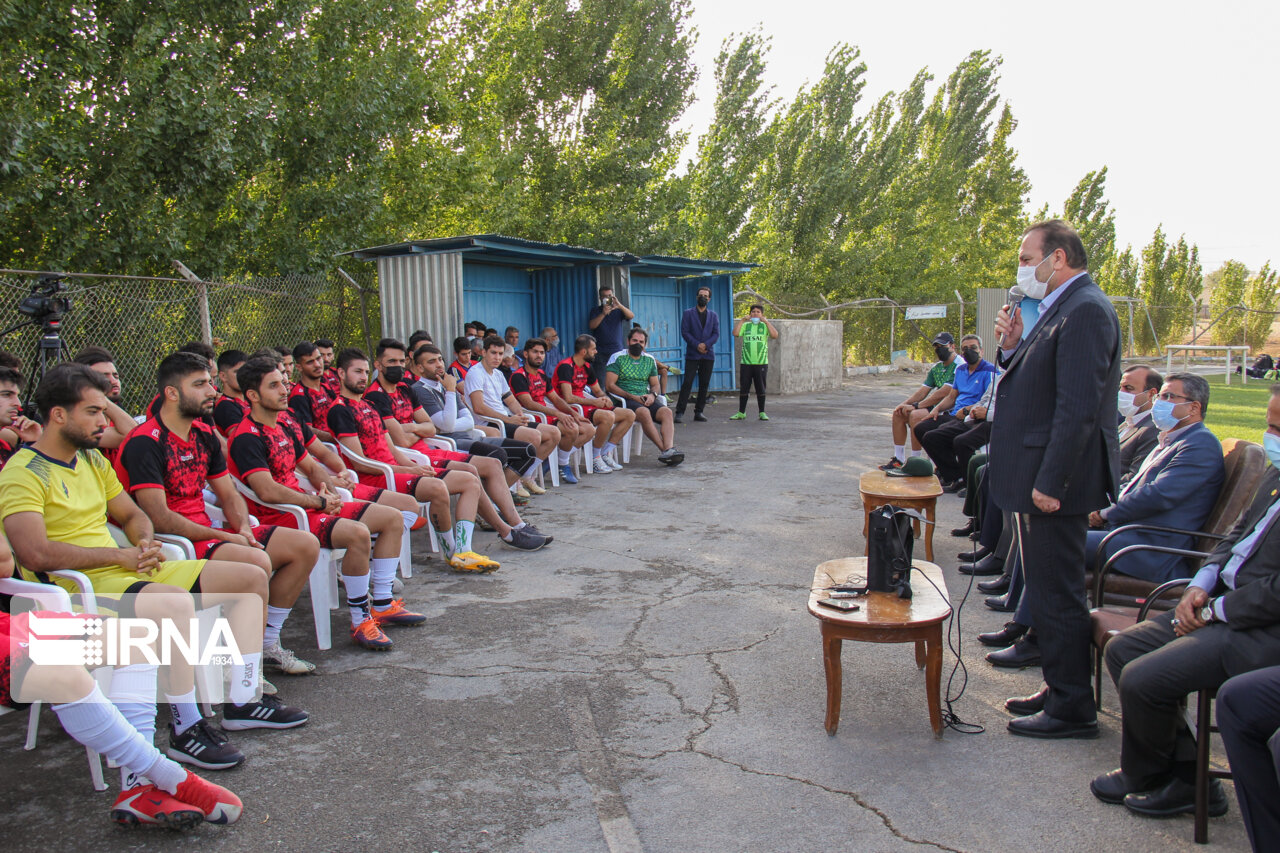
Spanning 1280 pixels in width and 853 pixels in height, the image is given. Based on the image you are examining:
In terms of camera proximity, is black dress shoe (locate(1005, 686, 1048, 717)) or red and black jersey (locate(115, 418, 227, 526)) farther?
red and black jersey (locate(115, 418, 227, 526))

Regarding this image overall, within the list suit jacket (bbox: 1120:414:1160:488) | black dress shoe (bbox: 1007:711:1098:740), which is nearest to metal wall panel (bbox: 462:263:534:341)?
suit jacket (bbox: 1120:414:1160:488)

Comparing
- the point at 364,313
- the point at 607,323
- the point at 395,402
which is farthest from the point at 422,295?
the point at 395,402

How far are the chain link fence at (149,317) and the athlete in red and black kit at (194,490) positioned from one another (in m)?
2.91

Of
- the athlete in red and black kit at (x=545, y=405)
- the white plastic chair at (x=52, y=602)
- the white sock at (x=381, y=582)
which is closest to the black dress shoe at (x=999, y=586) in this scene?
the white sock at (x=381, y=582)

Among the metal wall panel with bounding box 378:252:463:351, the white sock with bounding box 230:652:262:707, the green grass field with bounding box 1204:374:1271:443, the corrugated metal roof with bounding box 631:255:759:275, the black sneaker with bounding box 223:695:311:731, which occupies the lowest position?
the black sneaker with bounding box 223:695:311:731

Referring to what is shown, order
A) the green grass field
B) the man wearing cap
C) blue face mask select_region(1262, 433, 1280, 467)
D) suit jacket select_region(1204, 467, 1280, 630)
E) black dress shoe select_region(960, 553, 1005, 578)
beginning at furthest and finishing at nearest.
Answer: the green grass field < the man wearing cap < black dress shoe select_region(960, 553, 1005, 578) < blue face mask select_region(1262, 433, 1280, 467) < suit jacket select_region(1204, 467, 1280, 630)

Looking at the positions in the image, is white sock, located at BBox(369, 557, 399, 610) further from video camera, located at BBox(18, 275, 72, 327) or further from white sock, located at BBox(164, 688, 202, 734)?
video camera, located at BBox(18, 275, 72, 327)

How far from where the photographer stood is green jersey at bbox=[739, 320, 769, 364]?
13375 mm

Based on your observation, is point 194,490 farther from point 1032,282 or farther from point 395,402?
point 1032,282

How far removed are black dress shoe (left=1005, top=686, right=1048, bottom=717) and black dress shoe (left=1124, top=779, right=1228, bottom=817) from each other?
2.30 feet

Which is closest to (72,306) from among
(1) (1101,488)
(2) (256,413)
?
(2) (256,413)

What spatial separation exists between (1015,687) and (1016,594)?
108cm

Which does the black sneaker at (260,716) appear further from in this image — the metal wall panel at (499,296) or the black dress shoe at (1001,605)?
the metal wall panel at (499,296)

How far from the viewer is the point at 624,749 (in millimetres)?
3348
